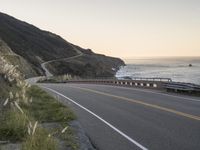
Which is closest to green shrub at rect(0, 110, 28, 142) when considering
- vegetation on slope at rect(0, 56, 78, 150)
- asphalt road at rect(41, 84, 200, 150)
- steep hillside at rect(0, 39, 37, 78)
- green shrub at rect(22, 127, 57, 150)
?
vegetation on slope at rect(0, 56, 78, 150)

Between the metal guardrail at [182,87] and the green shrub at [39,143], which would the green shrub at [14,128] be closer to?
the green shrub at [39,143]

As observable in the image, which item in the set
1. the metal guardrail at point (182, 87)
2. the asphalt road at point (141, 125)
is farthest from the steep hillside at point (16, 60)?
the asphalt road at point (141, 125)

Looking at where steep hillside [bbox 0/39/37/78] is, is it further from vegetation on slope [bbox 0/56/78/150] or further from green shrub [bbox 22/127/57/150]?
green shrub [bbox 22/127/57/150]

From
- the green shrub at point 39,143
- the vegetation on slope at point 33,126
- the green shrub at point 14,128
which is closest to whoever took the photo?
the green shrub at point 39,143

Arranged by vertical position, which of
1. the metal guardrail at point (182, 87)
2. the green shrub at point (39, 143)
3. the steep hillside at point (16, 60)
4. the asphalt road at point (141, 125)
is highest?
the steep hillside at point (16, 60)

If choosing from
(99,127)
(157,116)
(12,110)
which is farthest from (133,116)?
(12,110)

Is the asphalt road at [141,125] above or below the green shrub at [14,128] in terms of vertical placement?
A: below

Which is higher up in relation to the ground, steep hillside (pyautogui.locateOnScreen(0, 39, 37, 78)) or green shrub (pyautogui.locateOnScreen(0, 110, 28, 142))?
steep hillside (pyautogui.locateOnScreen(0, 39, 37, 78))

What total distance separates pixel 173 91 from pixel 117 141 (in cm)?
1937

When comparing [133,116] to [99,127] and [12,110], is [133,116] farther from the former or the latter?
[12,110]

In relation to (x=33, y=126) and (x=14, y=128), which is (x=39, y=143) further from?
(x=33, y=126)

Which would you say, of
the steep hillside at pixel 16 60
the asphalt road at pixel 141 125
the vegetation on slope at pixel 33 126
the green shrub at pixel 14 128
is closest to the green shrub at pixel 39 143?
the vegetation on slope at pixel 33 126

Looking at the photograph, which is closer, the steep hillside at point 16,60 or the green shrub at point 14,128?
the green shrub at point 14,128

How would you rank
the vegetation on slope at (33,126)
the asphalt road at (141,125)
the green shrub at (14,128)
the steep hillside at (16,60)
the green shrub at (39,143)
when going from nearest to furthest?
the green shrub at (39,143) → the vegetation on slope at (33,126) → the green shrub at (14,128) → the asphalt road at (141,125) → the steep hillside at (16,60)
